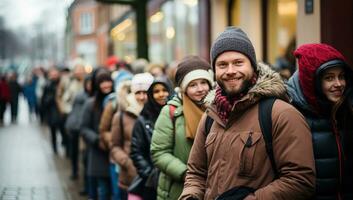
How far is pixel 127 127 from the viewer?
7082mm

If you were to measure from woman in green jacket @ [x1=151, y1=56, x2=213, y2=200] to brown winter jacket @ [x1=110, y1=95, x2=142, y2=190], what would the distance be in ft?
5.37

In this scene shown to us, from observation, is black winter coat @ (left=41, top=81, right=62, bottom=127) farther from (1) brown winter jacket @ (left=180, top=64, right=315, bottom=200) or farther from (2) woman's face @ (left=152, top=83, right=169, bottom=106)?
(1) brown winter jacket @ (left=180, top=64, right=315, bottom=200)

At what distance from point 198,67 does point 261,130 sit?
1.98m

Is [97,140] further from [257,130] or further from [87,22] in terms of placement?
[87,22]

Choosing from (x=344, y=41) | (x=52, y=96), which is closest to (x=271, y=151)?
(x=344, y=41)

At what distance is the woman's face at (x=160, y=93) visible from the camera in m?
6.18

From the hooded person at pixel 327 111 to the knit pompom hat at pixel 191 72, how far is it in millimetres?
1309

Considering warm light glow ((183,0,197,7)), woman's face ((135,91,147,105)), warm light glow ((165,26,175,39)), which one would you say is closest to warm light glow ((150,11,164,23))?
warm light glow ((165,26,175,39))

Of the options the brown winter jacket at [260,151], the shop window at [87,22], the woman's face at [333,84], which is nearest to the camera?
the brown winter jacket at [260,151]

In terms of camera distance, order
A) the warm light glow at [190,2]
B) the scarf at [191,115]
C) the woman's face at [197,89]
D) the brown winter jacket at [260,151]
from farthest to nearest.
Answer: the warm light glow at [190,2] → the woman's face at [197,89] → the scarf at [191,115] → the brown winter jacket at [260,151]

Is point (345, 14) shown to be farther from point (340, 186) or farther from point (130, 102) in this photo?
point (340, 186)

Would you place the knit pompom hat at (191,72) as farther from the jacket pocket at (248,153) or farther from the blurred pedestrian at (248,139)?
the jacket pocket at (248,153)

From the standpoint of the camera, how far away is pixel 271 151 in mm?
3486

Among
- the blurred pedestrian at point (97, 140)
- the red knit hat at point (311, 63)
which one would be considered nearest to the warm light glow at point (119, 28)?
the blurred pedestrian at point (97, 140)
